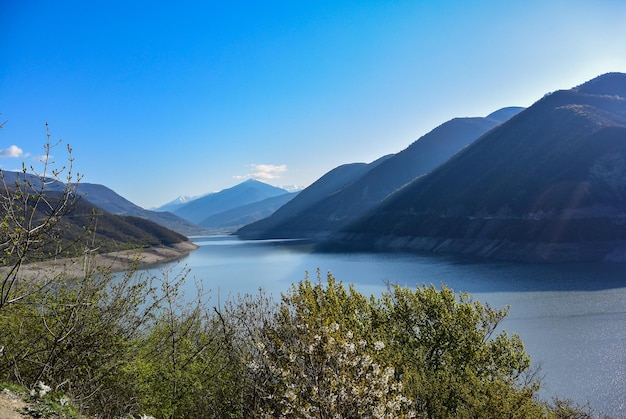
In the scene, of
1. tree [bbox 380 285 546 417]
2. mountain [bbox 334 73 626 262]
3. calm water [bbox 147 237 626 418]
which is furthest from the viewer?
mountain [bbox 334 73 626 262]

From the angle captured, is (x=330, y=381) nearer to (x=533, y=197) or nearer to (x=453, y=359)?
(x=453, y=359)

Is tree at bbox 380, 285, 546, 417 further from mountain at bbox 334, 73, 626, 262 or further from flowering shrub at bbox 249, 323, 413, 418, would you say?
mountain at bbox 334, 73, 626, 262

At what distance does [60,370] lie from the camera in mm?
11766

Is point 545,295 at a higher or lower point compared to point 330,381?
lower

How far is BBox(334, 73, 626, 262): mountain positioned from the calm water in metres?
15.0

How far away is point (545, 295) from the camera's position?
209ft

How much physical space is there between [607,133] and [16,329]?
16577 cm

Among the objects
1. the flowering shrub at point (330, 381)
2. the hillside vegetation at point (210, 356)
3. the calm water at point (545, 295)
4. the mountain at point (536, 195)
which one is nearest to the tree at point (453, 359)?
the hillside vegetation at point (210, 356)

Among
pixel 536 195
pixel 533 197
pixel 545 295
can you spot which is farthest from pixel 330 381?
pixel 533 197

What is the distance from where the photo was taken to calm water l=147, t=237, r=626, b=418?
3306 cm

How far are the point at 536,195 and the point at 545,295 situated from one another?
79.6m

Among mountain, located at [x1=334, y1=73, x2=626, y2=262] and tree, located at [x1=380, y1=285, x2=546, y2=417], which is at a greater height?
mountain, located at [x1=334, y1=73, x2=626, y2=262]

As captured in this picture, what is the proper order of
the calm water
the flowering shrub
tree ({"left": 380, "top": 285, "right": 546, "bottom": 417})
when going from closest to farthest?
the flowering shrub
tree ({"left": 380, "top": 285, "right": 546, "bottom": 417})
the calm water

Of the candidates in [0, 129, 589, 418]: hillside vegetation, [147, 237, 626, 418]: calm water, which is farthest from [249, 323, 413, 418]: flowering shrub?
[147, 237, 626, 418]: calm water
